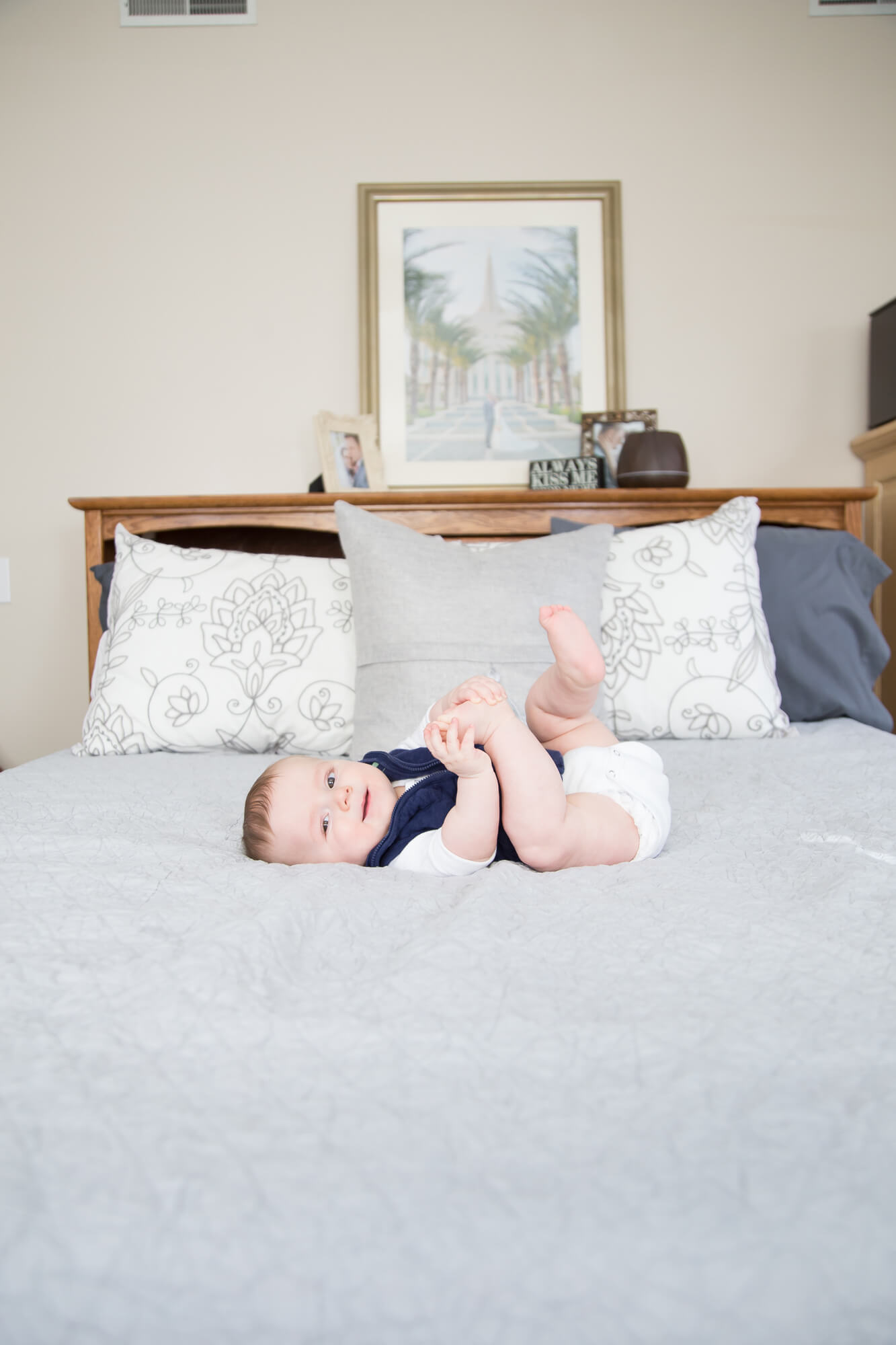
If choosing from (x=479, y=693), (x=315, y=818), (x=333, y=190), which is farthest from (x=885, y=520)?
(x=315, y=818)

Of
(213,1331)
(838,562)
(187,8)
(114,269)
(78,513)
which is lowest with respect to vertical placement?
(213,1331)

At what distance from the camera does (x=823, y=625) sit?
1.74 meters

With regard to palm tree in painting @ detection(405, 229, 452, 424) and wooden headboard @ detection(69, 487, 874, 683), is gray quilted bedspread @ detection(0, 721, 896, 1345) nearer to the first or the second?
wooden headboard @ detection(69, 487, 874, 683)

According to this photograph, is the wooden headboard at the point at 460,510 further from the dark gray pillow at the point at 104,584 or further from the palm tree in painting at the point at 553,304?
the palm tree in painting at the point at 553,304

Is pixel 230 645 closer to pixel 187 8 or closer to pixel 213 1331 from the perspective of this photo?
pixel 213 1331

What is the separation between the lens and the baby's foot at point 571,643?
1115mm

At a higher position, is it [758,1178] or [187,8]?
[187,8]

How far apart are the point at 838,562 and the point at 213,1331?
1755 mm

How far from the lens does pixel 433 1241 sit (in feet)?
1.18

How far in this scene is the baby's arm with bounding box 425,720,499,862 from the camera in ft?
2.82

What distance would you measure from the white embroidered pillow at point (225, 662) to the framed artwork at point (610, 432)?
82 cm

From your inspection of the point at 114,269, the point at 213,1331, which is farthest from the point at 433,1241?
the point at 114,269

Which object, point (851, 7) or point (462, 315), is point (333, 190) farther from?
point (851, 7)

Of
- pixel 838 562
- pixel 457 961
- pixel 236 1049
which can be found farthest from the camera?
pixel 838 562
